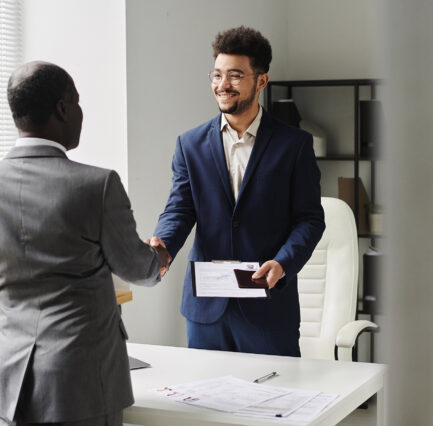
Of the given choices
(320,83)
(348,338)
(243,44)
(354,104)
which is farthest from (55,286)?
(354,104)

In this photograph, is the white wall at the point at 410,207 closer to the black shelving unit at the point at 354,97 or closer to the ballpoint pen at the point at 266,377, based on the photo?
the ballpoint pen at the point at 266,377

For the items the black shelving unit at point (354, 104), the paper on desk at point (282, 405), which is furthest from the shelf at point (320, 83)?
the paper on desk at point (282, 405)

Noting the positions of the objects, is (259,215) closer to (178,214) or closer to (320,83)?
(178,214)

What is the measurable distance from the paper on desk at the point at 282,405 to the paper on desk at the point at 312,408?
1cm

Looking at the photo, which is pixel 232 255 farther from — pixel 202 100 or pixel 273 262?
pixel 202 100

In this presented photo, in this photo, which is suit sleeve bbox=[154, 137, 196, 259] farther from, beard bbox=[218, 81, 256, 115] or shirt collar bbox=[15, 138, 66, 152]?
shirt collar bbox=[15, 138, 66, 152]

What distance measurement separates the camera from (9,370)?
54.2 inches

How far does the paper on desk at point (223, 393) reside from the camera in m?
1.63

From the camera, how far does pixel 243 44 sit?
2193mm

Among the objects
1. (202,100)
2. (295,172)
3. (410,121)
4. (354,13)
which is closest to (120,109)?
(202,100)

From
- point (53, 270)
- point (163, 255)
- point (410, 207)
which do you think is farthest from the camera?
point (163, 255)

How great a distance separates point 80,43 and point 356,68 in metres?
2.23

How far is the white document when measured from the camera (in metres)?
1.96

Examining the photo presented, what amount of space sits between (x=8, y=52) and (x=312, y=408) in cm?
242
